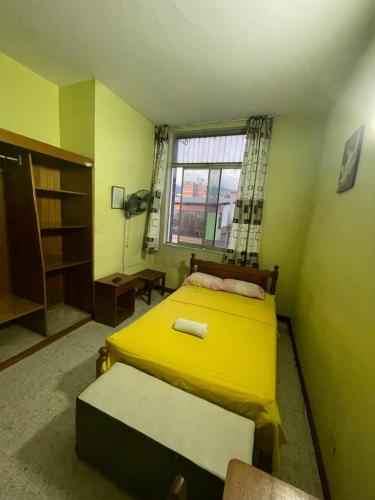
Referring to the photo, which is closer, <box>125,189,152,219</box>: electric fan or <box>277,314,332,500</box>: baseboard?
<box>277,314,332,500</box>: baseboard

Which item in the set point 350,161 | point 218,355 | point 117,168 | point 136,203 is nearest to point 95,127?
point 117,168

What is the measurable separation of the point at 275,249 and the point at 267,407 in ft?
7.15

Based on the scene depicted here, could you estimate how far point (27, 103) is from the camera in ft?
7.11

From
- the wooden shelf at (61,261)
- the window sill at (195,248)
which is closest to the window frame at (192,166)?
the window sill at (195,248)

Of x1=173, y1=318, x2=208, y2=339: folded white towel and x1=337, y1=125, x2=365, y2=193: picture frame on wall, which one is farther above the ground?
x1=337, y1=125, x2=365, y2=193: picture frame on wall

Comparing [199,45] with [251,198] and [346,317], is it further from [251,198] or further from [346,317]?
[346,317]

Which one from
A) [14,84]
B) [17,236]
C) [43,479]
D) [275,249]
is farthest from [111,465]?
[14,84]

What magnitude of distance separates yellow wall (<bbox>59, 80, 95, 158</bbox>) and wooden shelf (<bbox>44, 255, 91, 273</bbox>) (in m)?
1.24

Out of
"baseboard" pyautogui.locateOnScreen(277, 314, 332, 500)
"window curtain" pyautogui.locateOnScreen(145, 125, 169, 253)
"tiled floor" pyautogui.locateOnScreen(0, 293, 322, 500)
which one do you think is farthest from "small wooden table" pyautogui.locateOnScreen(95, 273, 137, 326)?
"baseboard" pyautogui.locateOnScreen(277, 314, 332, 500)

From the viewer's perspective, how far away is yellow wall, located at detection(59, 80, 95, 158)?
2.29 meters

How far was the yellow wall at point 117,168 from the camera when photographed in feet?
7.97

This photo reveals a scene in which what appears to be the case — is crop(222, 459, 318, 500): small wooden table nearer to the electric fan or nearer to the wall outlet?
the wall outlet

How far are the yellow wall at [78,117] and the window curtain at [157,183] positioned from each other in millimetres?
1114

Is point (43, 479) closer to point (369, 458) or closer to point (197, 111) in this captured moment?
point (369, 458)
